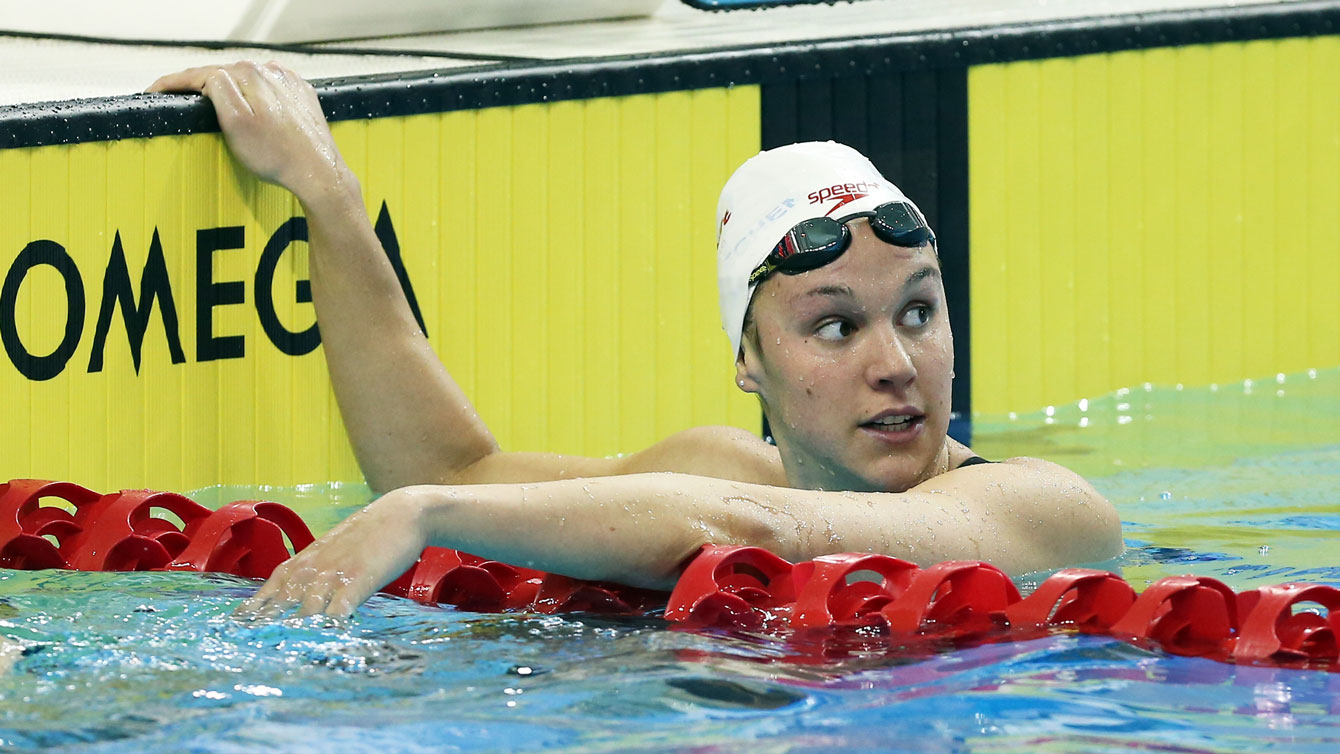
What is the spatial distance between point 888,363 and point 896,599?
0.39m

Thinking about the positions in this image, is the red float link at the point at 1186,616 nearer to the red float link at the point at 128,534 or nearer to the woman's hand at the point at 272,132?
the red float link at the point at 128,534

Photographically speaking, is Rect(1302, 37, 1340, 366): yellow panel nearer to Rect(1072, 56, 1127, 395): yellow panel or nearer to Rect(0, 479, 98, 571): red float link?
Rect(1072, 56, 1127, 395): yellow panel

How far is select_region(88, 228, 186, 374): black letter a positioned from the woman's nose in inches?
56.0

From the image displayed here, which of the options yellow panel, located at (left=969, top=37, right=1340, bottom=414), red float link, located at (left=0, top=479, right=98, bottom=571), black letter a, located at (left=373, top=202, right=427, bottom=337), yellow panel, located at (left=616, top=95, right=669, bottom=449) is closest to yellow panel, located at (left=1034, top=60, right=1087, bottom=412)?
yellow panel, located at (left=969, top=37, right=1340, bottom=414)

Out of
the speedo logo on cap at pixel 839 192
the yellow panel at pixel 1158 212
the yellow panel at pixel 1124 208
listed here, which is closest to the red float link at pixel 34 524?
the speedo logo on cap at pixel 839 192

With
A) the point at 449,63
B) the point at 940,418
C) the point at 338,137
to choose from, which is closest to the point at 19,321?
the point at 338,137

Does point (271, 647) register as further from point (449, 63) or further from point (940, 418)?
point (449, 63)

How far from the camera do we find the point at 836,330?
100.0 inches

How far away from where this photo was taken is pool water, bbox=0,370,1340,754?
174 centimetres

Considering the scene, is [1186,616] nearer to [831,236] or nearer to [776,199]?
[831,236]

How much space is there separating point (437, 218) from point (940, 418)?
149 cm

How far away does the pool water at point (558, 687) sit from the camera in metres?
1.74

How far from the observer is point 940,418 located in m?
2.53

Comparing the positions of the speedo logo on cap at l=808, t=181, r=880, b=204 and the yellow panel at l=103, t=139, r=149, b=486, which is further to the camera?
the yellow panel at l=103, t=139, r=149, b=486
